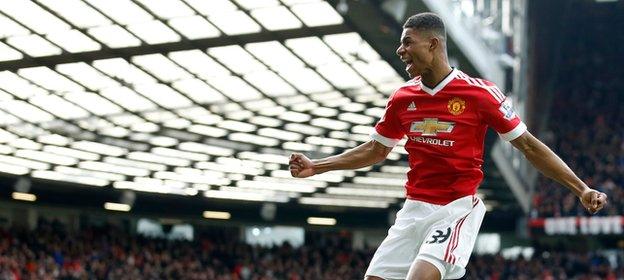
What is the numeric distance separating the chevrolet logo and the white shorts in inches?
17.1

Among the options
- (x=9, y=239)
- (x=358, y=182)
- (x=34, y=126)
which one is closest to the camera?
(x=34, y=126)

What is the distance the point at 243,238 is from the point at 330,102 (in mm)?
24426

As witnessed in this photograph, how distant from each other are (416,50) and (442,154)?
2.17ft

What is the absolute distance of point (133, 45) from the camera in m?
25.1

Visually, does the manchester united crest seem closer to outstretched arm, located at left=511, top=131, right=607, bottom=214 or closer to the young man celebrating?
the young man celebrating

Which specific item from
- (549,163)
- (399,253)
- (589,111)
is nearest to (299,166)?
(399,253)

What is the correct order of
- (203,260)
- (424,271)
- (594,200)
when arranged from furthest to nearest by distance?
(203,260)
(424,271)
(594,200)

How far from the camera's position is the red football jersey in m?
6.21

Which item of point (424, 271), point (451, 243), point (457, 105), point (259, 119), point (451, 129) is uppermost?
point (259, 119)

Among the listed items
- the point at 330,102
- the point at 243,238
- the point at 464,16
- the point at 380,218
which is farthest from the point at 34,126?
the point at 380,218

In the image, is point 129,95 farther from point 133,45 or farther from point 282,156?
point 282,156

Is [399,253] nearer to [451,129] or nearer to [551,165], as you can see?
[451,129]

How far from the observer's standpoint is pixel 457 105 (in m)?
6.21

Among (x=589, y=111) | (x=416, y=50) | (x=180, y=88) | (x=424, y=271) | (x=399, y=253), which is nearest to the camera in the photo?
(x=424, y=271)
